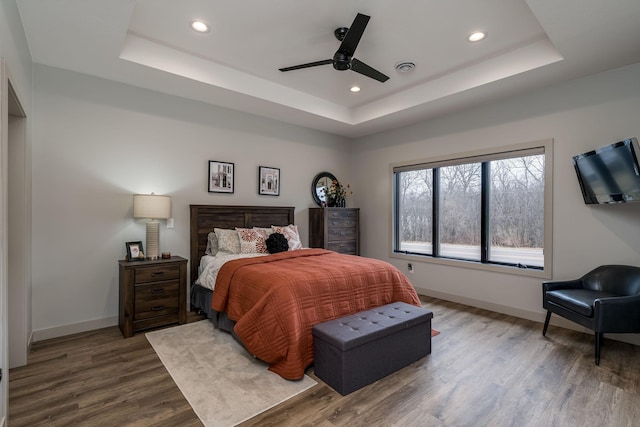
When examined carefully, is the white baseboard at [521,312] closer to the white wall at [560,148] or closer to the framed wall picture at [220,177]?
the white wall at [560,148]

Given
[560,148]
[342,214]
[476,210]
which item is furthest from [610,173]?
[342,214]

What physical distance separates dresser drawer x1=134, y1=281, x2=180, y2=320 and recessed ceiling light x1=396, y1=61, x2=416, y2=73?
11.7 ft

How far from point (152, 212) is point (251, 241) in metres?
1.22

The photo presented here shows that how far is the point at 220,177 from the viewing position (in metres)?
4.30

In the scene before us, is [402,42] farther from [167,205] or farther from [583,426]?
[583,426]

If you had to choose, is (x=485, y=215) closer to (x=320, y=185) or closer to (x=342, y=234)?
(x=342, y=234)

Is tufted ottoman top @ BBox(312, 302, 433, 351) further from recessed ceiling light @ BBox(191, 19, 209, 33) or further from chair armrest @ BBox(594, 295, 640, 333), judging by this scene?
recessed ceiling light @ BBox(191, 19, 209, 33)

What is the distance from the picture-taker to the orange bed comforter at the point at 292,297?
241cm

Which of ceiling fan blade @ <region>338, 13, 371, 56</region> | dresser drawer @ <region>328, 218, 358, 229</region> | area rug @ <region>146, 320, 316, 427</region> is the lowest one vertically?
area rug @ <region>146, 320, 316, 427</region>

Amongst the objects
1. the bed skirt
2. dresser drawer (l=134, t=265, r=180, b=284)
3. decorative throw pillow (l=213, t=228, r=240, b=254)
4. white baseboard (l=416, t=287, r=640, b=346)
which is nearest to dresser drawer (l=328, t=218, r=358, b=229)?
white baseboard (l=416, t=287, r=640, b=346)

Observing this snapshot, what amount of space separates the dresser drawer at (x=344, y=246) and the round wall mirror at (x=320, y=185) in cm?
78

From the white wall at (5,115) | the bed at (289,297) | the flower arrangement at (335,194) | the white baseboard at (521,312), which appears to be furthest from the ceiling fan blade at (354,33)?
the white baseboard at (521,312)

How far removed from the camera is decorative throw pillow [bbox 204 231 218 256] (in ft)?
13.2

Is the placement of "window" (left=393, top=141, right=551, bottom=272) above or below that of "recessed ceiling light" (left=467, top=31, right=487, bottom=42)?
below
